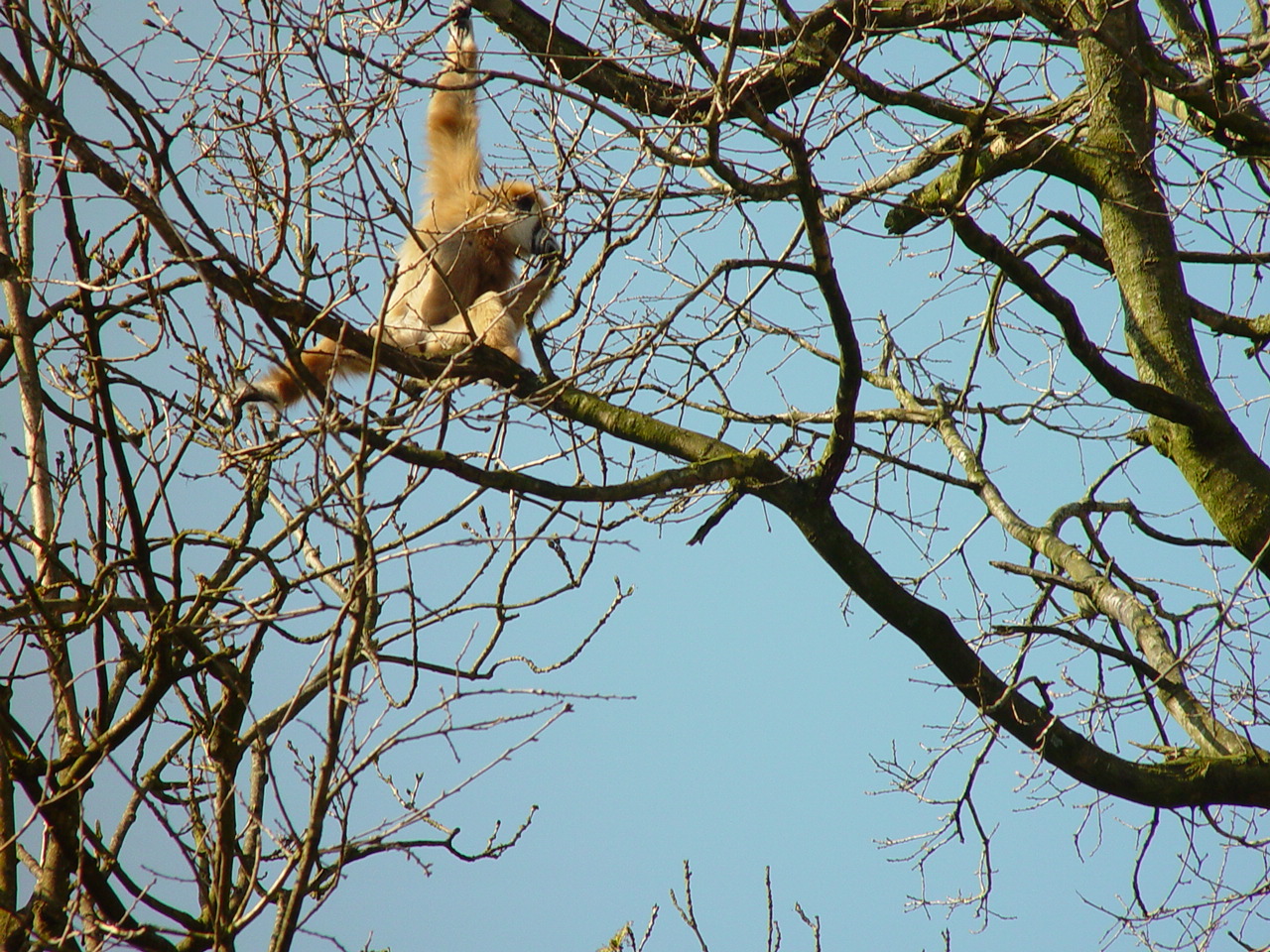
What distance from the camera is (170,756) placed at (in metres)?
3.60

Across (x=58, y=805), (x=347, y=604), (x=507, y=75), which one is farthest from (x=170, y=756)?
(x=507, y=75)

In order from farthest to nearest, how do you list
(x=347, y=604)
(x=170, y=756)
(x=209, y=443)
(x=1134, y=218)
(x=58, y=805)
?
(x=1134, y=218), (x=170, y=756), (x=209, y=443), (x=58, y=805), (x=347, y=604)

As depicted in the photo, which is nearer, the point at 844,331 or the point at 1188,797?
the point at 844,331

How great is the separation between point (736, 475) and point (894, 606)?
2.45ft

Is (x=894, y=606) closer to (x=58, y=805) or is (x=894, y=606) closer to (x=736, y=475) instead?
(x=736, y=475)

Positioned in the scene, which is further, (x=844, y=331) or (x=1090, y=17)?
(x=1090, y=17)

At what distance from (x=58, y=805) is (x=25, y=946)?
0.38 m

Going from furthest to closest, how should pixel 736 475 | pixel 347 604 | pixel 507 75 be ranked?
pixel 736 475 → pixel 507 75 → pixel 347 604

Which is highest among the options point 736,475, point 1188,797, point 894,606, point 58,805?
point 736,475

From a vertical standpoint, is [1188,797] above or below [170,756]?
below

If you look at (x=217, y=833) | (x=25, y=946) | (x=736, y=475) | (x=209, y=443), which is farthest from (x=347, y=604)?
(x=736, y=475)

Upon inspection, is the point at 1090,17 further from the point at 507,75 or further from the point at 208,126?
the point at 208,126

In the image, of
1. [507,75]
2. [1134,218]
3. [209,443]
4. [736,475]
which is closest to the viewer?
[507,75]

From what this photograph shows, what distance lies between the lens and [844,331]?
3.60 meters
